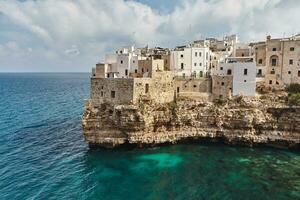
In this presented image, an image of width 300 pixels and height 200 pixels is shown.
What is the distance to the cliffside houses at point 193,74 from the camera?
4147cm

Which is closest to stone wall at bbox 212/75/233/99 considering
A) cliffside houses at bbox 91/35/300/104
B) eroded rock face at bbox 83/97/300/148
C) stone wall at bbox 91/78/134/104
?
cliffside houses at bbox 91/35/300/104

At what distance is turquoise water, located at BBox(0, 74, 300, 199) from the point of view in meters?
28.4

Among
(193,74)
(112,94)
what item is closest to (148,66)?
(112,94)

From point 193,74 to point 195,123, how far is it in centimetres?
1175

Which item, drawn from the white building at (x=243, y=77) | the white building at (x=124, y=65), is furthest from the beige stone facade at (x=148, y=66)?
the white building at (x=243, y=77)

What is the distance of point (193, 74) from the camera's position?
50875mm

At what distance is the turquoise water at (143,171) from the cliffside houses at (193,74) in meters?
8.91

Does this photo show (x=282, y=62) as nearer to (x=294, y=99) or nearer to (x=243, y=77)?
(x=243, y=77)

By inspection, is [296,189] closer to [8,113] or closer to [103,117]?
[103,117]

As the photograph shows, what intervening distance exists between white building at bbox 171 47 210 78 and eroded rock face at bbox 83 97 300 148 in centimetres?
961

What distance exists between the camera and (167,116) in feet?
139

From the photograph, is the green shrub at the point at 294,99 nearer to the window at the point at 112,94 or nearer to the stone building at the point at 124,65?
the stone building at the point at 124,65

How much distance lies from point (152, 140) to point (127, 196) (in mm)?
13970

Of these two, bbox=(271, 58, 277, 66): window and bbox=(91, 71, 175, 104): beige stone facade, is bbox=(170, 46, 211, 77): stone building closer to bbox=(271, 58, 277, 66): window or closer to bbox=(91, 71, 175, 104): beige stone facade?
Result: bbox=(91, 71, 175, 104): beige stone facade
